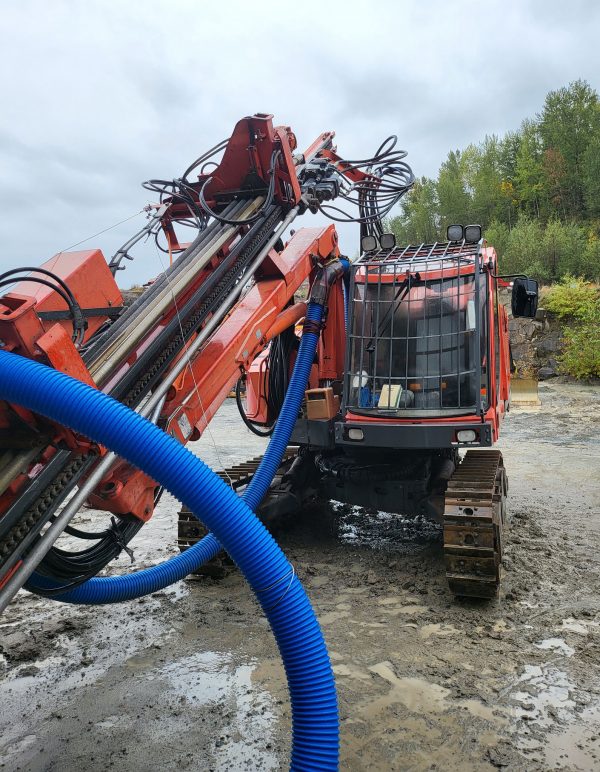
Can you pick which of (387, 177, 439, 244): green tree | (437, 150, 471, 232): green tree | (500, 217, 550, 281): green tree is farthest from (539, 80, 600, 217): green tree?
(500, 217, 550, 281): green tree

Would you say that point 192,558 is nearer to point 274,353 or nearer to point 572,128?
point 274,353

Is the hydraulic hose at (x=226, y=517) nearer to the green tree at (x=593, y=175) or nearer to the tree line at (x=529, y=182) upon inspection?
the tree line at (x=529, y=182)

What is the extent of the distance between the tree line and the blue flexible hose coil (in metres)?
32.5

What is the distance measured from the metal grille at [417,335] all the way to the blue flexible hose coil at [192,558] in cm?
61

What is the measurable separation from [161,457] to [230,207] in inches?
98.3

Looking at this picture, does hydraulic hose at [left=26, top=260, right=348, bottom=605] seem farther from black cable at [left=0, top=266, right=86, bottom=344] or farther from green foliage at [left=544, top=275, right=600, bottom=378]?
green foliage at [left=544, top=275, right=600, bottom=378]

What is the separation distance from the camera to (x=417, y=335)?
5336mm

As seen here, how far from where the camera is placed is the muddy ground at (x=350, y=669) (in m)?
2.95

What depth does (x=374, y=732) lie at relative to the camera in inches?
120

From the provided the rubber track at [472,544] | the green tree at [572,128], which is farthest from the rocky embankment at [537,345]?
the green tree at [572,128]

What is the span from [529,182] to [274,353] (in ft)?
147

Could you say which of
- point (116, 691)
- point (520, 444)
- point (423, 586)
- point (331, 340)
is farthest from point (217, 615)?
point (520, 444)

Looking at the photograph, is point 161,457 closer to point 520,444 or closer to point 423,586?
point 423,586

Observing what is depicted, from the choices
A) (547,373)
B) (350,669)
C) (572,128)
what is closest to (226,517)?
(350,669)
